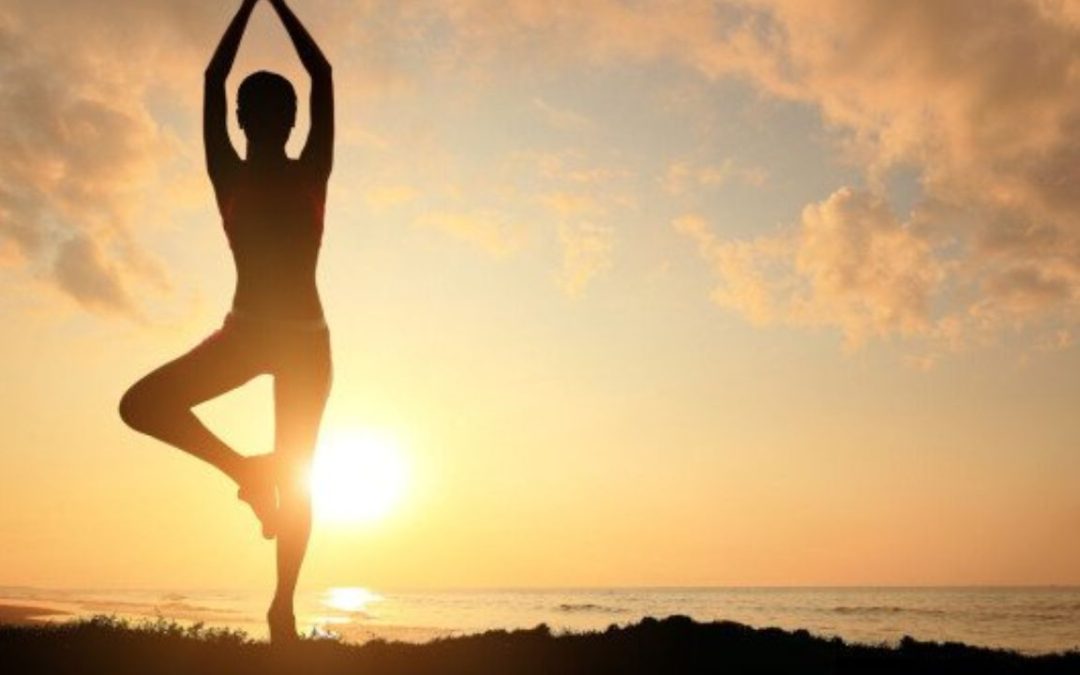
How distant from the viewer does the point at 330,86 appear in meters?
4.64

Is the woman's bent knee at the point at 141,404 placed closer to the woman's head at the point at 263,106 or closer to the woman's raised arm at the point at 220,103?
the woman's raised arm at the point at 220,103

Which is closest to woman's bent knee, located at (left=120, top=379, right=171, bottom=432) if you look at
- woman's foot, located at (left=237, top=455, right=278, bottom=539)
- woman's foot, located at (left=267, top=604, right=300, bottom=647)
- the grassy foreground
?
woman's foot, located at (left=237, top=455, right=278, bottom=539)

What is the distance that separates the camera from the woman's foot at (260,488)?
4.48 m

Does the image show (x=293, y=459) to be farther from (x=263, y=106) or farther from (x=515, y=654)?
(x=515, y=654)

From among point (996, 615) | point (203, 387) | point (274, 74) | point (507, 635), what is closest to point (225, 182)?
point (274, 74)

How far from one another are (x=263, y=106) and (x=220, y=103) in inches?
8.2

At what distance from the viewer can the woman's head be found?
4.48 meters

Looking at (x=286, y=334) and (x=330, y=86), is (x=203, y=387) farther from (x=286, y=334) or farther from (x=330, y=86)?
(x=330, y=86)

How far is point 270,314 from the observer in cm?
428

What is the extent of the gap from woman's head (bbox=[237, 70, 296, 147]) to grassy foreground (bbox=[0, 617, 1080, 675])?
2699 mm

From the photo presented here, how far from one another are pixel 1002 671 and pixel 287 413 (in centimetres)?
505

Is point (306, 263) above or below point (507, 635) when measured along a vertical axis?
above

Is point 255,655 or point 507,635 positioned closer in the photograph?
point 255,655

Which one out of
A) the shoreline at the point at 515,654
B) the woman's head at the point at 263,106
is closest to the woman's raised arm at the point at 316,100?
the woman's head at the point at 263,106
